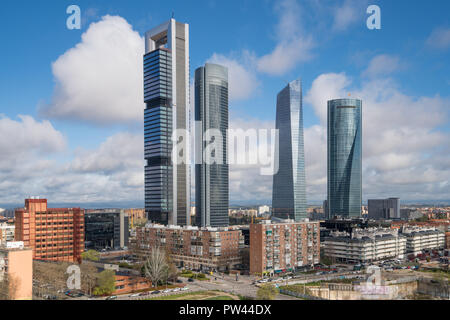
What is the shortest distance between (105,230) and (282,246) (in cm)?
3585

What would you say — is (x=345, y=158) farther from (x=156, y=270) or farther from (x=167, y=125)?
(x=156, y=270)

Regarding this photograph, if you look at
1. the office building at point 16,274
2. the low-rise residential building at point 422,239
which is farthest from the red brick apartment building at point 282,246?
the office building at point 16,274

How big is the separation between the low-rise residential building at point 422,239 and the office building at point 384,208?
65822mm

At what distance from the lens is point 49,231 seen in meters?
44.8

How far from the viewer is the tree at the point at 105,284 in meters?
31.4

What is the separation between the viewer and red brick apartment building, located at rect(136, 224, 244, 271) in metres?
44.8

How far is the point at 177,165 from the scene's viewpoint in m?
79.8

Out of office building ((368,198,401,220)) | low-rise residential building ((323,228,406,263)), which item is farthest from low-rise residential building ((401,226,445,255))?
office building ((368,198,401,220))

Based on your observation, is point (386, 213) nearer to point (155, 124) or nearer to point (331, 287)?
point (155, 124)

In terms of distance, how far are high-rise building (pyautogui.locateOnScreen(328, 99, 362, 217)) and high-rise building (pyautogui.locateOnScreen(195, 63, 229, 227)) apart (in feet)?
114

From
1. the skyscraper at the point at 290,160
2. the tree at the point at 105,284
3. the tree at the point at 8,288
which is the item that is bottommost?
the tree at the point at 105,284

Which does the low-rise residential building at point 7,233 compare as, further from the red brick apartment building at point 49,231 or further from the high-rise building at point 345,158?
the high-rise building at point 345,158

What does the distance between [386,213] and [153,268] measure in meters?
113

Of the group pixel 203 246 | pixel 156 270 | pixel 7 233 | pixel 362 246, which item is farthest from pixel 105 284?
pixel 362 246
